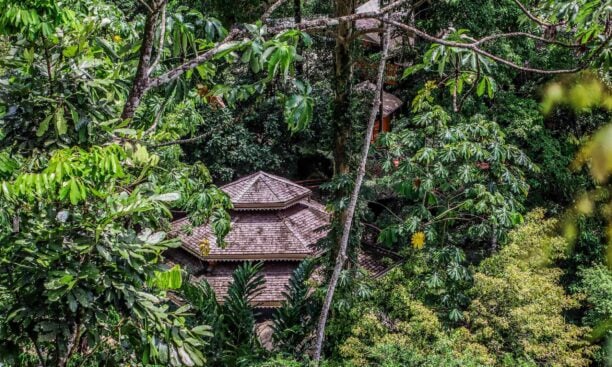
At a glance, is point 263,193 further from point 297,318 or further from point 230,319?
point 297,318

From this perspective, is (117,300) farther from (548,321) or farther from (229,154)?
(229,154)

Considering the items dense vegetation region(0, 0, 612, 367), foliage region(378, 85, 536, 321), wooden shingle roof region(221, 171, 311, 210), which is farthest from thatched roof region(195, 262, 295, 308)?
foliage region(378, 85, 536, 321)

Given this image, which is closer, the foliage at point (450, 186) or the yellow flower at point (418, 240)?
the foliage at point (450, 186)

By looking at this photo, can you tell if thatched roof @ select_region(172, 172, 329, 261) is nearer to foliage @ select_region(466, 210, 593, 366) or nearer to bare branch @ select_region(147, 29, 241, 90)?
foliage @ select_region(466, 210, 593, 366)

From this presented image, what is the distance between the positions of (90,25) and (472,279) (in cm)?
487

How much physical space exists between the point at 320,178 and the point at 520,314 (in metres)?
8.63

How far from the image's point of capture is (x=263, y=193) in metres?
9.19

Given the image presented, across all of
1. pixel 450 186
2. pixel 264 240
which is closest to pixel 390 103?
pixel 264 240

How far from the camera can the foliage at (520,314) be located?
520cm

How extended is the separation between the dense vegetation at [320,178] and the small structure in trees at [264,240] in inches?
39.9

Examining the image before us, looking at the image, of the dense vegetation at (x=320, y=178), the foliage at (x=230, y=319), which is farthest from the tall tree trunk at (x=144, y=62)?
the foliage at (x=230, y=319)

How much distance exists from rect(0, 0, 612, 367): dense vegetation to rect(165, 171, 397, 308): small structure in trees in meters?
1.01

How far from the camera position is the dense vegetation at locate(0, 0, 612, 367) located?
8.57 feet

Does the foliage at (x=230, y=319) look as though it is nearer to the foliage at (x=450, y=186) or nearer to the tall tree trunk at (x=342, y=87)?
the foliage at (x=450, y=186)
